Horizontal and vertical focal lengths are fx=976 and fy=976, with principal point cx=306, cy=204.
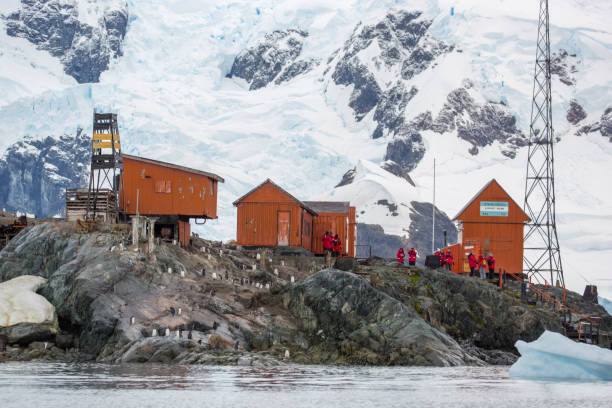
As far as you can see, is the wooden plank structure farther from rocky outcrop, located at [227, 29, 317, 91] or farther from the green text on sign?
rocky outcrop, located at [227, 29, 317, 91]

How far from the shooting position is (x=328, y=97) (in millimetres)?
163750

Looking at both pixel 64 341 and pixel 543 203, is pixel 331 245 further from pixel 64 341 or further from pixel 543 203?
pixel 543 203

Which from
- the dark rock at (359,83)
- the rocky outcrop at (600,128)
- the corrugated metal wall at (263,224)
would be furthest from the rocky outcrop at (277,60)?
the corrugated metal wall at (263,224)

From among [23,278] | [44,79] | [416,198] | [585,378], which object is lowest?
[585,378]

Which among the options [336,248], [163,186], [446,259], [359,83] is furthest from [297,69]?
[163,186]

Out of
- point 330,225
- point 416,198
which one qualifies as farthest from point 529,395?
point 416,198

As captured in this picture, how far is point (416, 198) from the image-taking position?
11088 cm

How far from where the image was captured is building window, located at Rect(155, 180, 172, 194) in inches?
1831

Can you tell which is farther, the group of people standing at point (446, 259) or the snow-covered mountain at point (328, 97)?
the snow-covered mountain at point (328, 97)

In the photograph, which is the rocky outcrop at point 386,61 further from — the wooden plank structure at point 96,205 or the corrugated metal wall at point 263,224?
the wooden plank structure at point 96,205

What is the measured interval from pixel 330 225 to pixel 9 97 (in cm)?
7624

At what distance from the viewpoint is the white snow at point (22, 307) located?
3500 cm

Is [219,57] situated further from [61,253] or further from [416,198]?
[61,253]

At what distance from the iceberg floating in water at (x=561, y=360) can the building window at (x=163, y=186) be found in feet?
71.1
